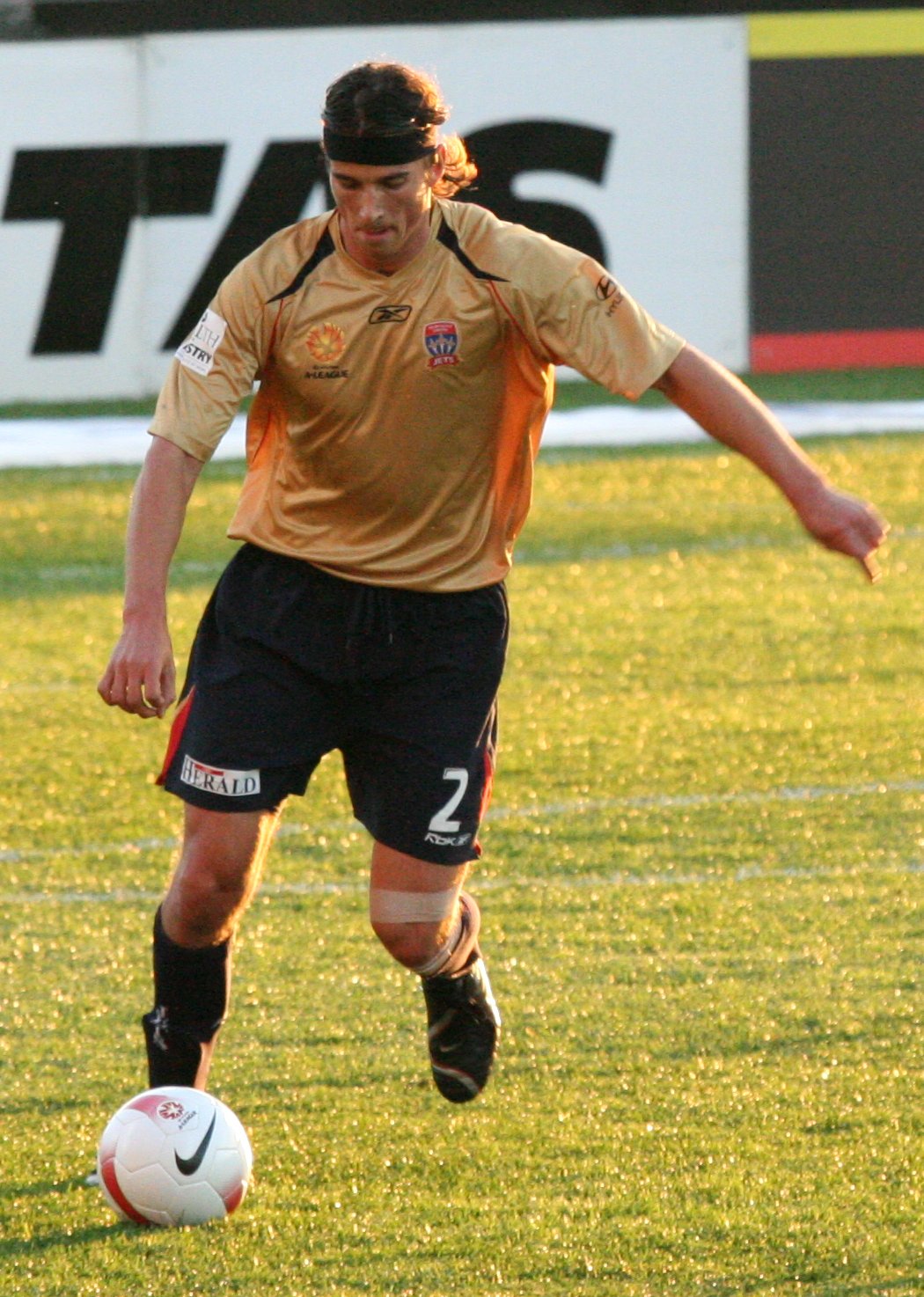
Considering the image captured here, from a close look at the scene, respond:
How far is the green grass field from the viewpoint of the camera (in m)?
3.72

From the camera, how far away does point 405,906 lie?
14.0 ft

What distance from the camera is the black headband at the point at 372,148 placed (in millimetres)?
3842

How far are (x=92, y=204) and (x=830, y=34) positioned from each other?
243 inches

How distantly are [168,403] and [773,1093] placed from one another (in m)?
1.79

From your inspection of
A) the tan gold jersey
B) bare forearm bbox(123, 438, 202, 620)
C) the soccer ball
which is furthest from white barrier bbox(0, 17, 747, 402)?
the soccer ball

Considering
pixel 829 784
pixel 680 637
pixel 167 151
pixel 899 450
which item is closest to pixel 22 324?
pixel 167 151

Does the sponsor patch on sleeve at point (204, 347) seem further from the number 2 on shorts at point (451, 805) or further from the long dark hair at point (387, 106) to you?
the number 2 on shorts at point (451, 805)

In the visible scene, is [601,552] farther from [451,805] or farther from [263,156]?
[263,156]

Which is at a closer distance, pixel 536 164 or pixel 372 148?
pixel 372 148

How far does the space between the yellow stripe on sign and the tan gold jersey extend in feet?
49.7

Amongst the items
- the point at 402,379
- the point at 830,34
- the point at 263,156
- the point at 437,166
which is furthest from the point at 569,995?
the point at 830,34

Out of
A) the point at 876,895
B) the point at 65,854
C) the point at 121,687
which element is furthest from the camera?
the point at 65,854

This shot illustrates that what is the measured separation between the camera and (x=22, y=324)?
17.6 m

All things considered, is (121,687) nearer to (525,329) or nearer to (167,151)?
(525,329)
